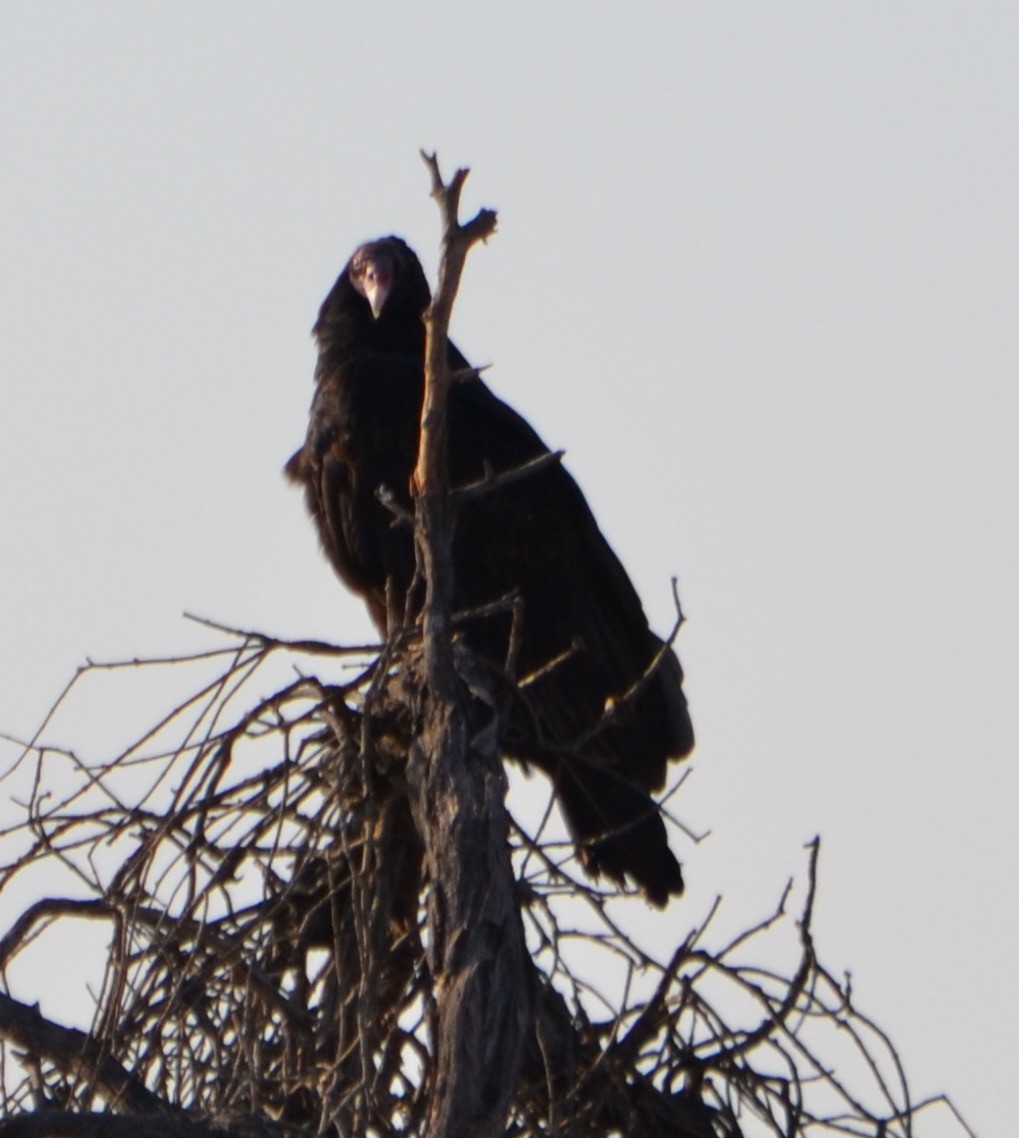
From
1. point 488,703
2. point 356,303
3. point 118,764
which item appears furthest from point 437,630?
point 356,303

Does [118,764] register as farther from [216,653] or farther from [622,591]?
[622,591]

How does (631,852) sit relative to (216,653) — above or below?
above

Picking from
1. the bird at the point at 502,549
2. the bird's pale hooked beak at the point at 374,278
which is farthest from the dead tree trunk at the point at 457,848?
the bird's pale hooked beak at the point at 374,278

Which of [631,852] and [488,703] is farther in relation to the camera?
A: [631,852]

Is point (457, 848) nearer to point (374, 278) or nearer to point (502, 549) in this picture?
point (502, 549)

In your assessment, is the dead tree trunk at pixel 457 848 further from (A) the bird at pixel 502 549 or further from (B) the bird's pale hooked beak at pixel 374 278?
(B) the bird's pale hooked beak at pixel 374 278

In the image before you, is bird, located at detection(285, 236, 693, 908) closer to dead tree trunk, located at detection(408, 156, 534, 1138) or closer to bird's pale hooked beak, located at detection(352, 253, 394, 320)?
bird's pale hooked beak, located at detection(352, 253, 394, 320)

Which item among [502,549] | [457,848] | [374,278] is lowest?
[457,848]

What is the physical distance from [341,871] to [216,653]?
1.26 ft

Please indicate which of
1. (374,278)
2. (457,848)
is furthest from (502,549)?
(457,848)

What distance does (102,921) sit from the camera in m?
2.98

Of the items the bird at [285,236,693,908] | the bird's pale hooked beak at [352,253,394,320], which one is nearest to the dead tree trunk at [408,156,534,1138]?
the bird at [285,236,693,908]

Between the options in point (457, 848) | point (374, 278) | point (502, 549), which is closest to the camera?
point (457, 848)

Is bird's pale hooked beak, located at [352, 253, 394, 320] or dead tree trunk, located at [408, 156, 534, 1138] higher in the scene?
bird's pale hooked beak, located at [352, 253, 394, 320]
